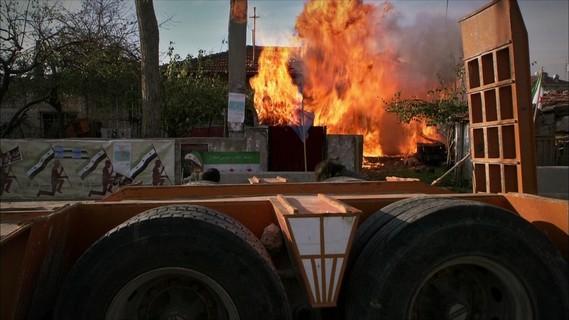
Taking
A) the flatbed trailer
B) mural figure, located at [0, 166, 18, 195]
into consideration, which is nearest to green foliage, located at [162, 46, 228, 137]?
mural figure, located at [0, 166, 18, 195]

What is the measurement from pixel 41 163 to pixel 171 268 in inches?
501

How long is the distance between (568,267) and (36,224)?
3.11 meters

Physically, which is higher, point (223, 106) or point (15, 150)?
point (223, 106)

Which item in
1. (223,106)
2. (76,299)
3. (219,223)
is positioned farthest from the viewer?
(223,106)

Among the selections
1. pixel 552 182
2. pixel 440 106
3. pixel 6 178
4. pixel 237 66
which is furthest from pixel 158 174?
pixel 440 106

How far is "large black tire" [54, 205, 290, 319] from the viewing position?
252cm

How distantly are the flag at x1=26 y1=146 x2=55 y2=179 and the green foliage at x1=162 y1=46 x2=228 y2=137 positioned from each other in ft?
19.4

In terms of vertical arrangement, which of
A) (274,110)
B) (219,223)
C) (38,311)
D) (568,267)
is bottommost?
(38,311)

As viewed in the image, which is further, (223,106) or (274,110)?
(223,106)

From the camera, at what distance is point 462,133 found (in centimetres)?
1927

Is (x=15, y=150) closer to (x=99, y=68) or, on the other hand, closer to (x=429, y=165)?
(x=99, y=68)

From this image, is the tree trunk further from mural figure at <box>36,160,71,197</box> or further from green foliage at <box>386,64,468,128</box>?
green foliage at <box>386,64,468,128</box>

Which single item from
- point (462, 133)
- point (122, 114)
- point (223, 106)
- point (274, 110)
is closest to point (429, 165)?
point (462, 133)

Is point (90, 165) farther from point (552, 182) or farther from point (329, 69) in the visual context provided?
point (552, 182)
